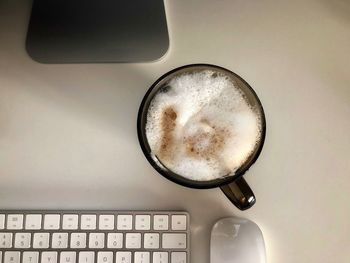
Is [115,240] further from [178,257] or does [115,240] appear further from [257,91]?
[257,91]

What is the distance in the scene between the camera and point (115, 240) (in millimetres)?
542

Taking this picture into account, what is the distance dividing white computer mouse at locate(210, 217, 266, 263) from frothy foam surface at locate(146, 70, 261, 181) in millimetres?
84

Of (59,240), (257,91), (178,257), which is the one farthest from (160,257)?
(257,91)

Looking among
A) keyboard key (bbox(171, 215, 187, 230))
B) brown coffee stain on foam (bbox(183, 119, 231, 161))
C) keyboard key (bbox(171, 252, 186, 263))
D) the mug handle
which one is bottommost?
keyboard key (bbox(171, 252, 186, 263))

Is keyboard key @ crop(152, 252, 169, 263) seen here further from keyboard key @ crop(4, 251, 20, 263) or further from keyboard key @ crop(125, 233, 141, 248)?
keyboard key @ crop(4, 251, 20, 263)

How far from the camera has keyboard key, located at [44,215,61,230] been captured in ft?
1.79

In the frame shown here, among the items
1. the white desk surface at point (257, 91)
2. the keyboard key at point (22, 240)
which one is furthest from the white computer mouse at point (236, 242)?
the keyboard key at point (22, 240)

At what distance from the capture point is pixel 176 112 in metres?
0.52

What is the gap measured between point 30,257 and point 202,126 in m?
0.26

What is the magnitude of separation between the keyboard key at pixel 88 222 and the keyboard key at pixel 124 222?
0.10ft

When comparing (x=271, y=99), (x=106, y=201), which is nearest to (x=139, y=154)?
(x=106, y=201)

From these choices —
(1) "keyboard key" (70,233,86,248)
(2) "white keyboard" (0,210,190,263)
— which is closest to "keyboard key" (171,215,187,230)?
(2) "white keyboard" (0,210,190,263)

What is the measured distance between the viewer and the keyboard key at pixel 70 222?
0.54 m

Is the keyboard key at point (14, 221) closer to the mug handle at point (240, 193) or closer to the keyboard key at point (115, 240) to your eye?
the keyboard key at point (115, 240)
